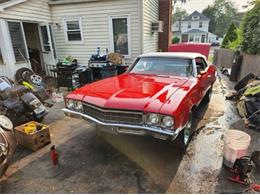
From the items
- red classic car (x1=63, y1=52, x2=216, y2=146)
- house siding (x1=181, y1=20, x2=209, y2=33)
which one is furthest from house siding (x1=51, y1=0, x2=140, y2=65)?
house siding (x1=181, y1=20, x2=209, y2=33)

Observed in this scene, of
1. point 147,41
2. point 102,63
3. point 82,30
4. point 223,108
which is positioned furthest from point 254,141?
point 82,30

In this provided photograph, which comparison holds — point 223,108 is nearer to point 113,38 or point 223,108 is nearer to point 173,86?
point 173,86

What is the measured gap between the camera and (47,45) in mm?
8875

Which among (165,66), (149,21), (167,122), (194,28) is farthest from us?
(194,28)

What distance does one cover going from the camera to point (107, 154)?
11.0ft

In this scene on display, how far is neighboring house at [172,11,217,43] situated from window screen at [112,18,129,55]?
35.5 m

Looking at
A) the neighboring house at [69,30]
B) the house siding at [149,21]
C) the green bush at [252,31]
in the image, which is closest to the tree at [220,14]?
the house siding at [149,21]

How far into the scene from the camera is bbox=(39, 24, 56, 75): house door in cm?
855

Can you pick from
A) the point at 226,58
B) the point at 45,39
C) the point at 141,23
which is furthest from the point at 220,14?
the point at 45,39

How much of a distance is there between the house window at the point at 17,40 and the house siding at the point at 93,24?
197cm

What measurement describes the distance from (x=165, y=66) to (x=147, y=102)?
1652mm

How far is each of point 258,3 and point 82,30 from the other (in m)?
7.15

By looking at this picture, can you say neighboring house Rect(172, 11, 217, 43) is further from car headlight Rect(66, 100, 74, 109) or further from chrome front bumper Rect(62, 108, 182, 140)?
chrome front bumper Rect(62, 108, 182, 140)

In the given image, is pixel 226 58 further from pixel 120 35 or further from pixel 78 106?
pixel 78 106
